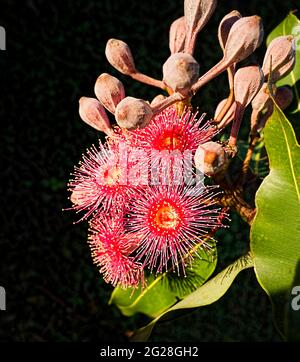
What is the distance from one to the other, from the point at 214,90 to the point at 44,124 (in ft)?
1.98

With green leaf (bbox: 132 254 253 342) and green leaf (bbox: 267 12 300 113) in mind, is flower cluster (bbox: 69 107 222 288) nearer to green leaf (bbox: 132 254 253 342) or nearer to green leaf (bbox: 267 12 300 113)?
green leaf (bbox: 132 254 253 342)

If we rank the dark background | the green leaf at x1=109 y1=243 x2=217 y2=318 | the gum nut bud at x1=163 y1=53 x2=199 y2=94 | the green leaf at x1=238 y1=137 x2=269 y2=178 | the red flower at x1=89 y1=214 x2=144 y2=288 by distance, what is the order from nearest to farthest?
the gum nut bud at x1=163 y1=53 x2=199 y2=94 < the red flower at x1=89 y1=214 x2=144 y2=288 < the green leaf at x1=109 y1=243 x2=217 y2=318 < the green leaf at x1=238 y1=137 x2=269 y2=178 < the dark background

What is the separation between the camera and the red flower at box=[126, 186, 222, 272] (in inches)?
29.8

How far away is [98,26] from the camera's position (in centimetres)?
197

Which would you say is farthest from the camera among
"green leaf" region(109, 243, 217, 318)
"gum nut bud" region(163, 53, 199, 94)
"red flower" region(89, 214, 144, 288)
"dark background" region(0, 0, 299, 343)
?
"dark background" region(0, 0, 299, 343)

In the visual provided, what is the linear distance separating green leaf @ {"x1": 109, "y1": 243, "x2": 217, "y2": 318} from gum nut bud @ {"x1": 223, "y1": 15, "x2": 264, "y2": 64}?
296 millimetres

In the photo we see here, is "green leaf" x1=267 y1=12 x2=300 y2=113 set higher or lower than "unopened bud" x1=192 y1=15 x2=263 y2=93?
higher

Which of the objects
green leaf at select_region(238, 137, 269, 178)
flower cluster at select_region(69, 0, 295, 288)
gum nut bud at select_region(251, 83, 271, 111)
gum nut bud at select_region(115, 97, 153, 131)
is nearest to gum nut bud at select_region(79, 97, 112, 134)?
flower cluster at select_region(69, 0, 295, 288)

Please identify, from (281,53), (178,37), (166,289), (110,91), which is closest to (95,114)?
(110,91)

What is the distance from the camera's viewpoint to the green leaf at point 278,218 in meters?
0.67

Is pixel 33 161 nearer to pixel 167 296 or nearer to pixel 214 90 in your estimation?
pixel 214 90

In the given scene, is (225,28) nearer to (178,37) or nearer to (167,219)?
(178,37)

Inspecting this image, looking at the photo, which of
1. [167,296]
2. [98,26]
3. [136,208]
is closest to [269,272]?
[136,208]

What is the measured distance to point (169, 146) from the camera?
2.45 feet
